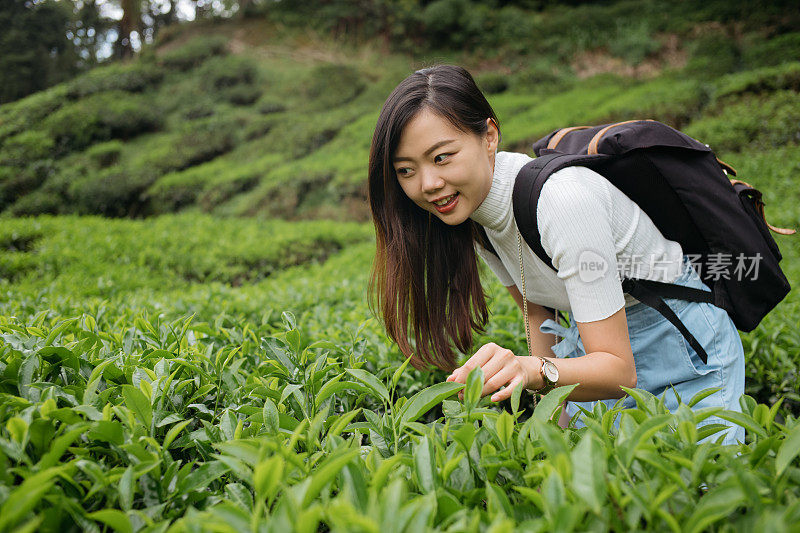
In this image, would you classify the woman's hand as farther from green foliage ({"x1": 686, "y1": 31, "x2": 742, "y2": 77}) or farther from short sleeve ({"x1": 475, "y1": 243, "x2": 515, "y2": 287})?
green foliage ({"x1": 686, "y1": 31, "x2": 742, "y2": 77})

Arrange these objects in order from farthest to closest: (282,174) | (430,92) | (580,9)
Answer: (580,9)
(282,174)
(430,92)

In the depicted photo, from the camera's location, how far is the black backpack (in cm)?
140

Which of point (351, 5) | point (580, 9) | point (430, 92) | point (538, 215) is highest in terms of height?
point (351, 5)

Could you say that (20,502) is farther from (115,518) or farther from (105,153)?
(105,153)

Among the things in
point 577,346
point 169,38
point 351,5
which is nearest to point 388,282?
point 577,346

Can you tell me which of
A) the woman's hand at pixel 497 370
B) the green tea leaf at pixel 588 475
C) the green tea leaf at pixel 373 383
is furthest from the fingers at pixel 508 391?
the green tea leaf at pixel 588 475

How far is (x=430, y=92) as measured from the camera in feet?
4.67

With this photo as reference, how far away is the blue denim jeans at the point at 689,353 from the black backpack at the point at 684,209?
1.4 inches

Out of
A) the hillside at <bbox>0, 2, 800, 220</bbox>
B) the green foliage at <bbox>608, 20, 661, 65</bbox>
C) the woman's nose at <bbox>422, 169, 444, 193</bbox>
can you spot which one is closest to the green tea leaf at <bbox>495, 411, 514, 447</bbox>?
the woman's nose at <bbox>422, 169, 444, 193</bbox>

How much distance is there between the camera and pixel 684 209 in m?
1.45

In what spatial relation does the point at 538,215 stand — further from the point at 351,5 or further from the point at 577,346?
the point at 351,5

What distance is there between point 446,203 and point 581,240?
410mm

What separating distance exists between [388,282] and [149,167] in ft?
30.8

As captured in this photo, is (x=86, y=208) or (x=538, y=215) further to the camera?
(x=86, y=208)
